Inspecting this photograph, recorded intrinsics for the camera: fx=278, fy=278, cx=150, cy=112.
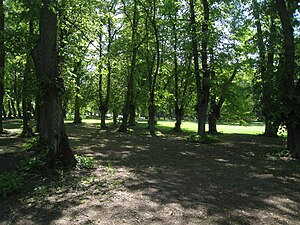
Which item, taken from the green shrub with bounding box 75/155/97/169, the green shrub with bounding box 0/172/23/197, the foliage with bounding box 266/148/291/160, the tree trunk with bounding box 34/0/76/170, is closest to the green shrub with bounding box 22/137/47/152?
the green shrub with bounding box 75/155/97/169

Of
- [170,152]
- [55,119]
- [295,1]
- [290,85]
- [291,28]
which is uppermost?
[295,1]

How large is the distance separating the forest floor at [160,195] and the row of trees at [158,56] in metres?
1.92

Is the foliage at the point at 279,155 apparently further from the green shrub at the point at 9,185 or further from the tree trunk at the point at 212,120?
the tree trunk at the point at 212,120

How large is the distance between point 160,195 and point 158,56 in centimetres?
1732

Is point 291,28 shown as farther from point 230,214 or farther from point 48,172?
point 48,172

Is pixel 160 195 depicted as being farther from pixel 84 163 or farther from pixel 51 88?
pixel 51 88

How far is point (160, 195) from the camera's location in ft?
21.4

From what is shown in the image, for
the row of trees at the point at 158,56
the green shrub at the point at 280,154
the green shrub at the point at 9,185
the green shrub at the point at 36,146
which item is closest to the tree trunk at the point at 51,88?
the row of trees at the point at 158,56

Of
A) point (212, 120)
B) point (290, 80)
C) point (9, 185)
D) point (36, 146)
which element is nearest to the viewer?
point (9, 185)

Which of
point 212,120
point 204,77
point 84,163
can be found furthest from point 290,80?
point 212,120

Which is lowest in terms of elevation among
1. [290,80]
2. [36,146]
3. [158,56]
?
[36,146]

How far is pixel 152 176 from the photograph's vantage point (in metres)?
8.50

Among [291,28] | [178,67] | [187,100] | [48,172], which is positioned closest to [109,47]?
[178,67]

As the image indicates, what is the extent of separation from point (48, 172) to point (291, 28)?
10870mm
